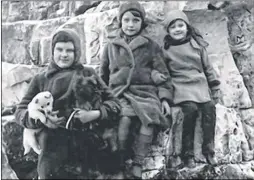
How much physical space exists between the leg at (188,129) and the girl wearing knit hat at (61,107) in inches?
18.8

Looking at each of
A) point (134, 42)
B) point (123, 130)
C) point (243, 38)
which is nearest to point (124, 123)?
point (123, 130)

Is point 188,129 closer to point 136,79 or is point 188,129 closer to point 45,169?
point 136,79

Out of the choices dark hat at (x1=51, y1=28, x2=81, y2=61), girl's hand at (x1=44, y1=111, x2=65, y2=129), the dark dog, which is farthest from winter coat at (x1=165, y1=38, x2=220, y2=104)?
girl's hand at (x1=44, y1=111, x2=65, y2=129)

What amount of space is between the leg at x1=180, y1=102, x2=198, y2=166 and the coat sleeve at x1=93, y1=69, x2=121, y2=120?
464 mm

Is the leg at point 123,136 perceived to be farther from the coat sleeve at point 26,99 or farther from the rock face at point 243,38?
the rock face at point 243,38

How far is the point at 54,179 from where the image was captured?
430cm

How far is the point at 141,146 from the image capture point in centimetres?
437

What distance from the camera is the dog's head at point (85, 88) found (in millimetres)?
4320

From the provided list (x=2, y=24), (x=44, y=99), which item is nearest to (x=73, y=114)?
(x=44, y=99)

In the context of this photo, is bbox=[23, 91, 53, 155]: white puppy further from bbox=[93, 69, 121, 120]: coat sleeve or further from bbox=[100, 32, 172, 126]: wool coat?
bbox=[100, 32, 172, 126]: wool coat

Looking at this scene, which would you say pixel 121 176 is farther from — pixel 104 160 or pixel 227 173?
pixel 227 173

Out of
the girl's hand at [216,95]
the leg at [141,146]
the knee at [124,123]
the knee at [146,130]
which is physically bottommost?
the leg at [141,146]

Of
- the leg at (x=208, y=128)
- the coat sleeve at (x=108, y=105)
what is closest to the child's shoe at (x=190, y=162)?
Answer: the leg at (x=208, y=128)

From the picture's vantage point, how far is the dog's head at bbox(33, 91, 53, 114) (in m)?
4.28
